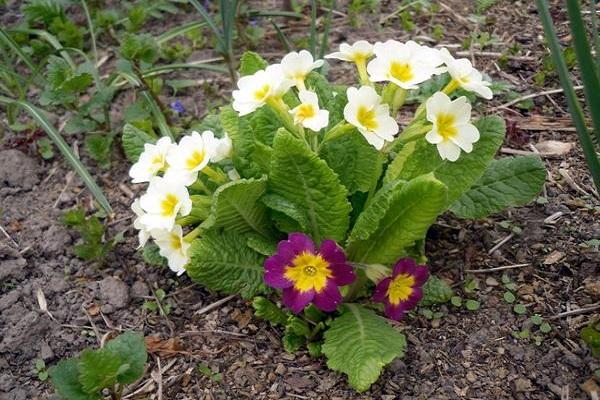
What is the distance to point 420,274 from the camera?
1.67m

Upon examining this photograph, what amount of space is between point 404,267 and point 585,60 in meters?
0.58

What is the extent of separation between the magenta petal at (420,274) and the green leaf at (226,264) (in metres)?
0.39

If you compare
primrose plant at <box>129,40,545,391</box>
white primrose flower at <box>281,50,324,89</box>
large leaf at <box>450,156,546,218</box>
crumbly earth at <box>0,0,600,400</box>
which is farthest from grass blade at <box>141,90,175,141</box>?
large leaf at <box>450,156,546,218</box>

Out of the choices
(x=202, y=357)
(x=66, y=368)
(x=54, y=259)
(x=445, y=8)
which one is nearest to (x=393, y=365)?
(x=202, y=357)

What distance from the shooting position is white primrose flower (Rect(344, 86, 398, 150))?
1.59 meters

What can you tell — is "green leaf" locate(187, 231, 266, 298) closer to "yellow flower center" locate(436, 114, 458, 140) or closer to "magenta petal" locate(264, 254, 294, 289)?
"magenta petal" locate(264, 254, 294, 289)

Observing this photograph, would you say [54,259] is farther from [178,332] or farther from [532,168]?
[532,168]

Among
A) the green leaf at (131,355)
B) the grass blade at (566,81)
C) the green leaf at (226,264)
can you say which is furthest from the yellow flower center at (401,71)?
the green leaf at (131,355)

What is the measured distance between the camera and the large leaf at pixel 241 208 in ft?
5.37

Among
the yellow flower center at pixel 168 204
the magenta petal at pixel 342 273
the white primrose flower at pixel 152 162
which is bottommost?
the magenta petal at pixel 342 273

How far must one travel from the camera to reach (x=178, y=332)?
1.88m

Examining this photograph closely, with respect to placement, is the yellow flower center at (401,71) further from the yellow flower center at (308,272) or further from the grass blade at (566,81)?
the yellow flower center at (308,272)

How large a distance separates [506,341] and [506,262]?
264 mm

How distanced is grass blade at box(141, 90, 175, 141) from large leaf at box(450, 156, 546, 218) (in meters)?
0.96
